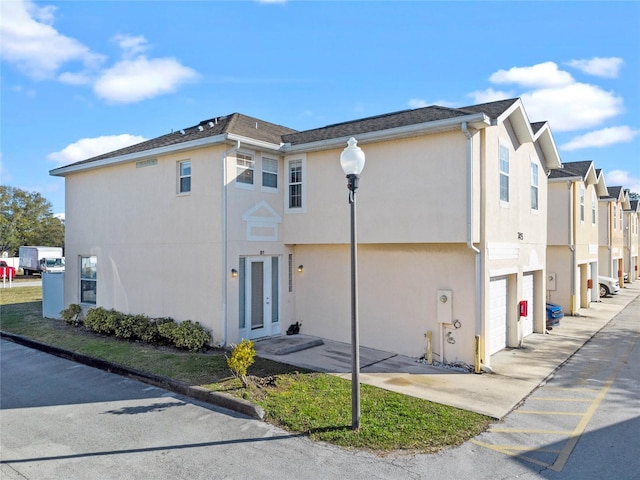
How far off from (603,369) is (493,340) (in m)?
2.55

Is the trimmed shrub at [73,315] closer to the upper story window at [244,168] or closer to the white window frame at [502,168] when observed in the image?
the upper story window at [244,168]

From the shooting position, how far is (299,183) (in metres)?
12.9

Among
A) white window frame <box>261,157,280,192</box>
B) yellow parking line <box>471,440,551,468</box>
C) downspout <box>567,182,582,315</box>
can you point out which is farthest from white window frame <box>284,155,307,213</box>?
downspout <box>567,182,582,315</box>

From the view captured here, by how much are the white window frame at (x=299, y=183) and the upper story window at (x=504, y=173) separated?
5.58 m

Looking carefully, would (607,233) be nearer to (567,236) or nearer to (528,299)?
(567,236)

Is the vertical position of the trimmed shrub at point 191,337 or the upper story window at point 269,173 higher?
the upper story window at point 269,173

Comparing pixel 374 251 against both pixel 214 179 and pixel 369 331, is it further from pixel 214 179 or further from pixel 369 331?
pixel 214 179

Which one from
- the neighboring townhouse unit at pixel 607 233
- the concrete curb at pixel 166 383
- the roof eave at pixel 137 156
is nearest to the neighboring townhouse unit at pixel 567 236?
the neighboring townhouse unit at pixel 607 233

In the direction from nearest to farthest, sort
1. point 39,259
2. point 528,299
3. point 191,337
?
point 191,337 < point 528,299 < point 39,259

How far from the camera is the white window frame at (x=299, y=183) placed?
12.7 m

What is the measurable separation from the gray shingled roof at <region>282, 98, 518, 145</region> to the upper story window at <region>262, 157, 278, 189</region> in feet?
2.88

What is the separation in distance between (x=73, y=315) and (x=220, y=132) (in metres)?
8.85

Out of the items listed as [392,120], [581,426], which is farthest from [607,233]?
[581,426]

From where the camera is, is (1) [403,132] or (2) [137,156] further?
(2) [137,156]
